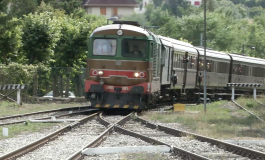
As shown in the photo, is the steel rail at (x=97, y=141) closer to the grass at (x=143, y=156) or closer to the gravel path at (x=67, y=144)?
the gravel path at (x=67, y=144)

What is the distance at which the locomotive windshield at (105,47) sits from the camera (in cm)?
1989

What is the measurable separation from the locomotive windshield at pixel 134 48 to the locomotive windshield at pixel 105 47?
37 cm

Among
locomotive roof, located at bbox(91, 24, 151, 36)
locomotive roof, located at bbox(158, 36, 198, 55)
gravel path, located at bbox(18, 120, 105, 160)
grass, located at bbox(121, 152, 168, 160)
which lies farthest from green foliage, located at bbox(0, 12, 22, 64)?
grass, located at bbox(121, 152, 168, 160)

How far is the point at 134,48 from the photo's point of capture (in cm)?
1992

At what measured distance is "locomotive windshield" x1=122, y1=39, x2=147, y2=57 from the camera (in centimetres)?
1975

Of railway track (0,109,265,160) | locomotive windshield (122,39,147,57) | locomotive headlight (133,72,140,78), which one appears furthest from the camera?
locomotive windshield (122,39,147,57)

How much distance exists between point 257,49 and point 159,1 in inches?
3543

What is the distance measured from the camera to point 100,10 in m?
109

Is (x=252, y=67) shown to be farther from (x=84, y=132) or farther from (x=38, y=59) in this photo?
(x=84, y=132)

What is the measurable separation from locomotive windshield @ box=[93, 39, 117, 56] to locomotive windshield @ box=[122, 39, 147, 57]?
1.23ft

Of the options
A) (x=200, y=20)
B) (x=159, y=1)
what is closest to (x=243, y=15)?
(x=159, y=1)

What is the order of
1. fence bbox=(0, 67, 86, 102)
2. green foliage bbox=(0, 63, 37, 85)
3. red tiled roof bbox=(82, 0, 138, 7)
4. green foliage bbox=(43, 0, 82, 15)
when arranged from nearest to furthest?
green foliage bbox=(0, 63, 37, 85)
fence bbox=(0, 67, 86, 102)
green foliage bbox=(43, 0, 82, 15)
red tiled roof bbox=(82, 0, 138, 7)

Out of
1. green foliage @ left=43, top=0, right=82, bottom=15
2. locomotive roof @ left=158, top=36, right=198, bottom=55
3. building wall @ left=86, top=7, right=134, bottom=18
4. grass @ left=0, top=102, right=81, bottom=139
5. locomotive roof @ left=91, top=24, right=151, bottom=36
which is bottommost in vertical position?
grass @ left=0, top=102, right=81, bottom=139

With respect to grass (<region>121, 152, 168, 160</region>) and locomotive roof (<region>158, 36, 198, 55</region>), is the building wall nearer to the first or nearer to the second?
locomotive roof (<region>158, 36, 198, 55</region>)
